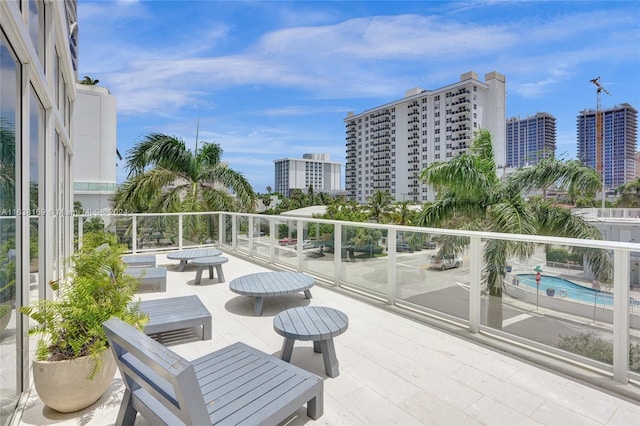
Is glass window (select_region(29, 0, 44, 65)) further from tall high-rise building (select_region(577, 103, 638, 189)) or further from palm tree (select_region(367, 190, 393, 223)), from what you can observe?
tall high-rise building (select_region(577, 103, 638, 189))

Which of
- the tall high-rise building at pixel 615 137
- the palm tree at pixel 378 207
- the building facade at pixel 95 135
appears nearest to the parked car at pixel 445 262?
the building facade at pixel 95 135

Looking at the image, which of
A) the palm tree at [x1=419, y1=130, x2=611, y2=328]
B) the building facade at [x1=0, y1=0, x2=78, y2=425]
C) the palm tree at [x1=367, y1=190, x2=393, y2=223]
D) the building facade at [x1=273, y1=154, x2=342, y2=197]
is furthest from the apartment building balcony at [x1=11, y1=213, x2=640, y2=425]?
the building facade at [x1=273, y1=154, x2=342, y2=197]

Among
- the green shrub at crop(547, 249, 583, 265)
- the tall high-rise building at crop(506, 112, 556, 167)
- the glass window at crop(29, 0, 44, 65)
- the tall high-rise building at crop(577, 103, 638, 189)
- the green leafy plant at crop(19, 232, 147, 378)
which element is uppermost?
the tall high-rise building at crop(506, 112, 556, 167)

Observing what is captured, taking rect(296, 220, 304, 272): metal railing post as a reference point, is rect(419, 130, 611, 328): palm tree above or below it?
above

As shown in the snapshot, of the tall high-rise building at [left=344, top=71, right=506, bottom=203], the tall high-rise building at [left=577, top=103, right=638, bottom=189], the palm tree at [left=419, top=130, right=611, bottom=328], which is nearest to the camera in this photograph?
the palm tree at [left=419, top=130, right=611, bottom=328]

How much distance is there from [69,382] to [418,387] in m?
2.60

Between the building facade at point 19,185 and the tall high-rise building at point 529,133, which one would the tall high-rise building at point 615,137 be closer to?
the tall high-rise building at point 529,133

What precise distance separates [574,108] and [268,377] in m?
69.0

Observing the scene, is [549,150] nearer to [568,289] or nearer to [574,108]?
[568,289]

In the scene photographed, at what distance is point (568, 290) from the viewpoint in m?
3.20

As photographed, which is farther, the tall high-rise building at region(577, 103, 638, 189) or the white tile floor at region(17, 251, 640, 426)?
the tall high-rise building at region(577, 103, 638, 189)

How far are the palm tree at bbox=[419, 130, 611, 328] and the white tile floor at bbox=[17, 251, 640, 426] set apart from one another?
4.41 meters

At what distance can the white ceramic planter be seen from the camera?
218cm

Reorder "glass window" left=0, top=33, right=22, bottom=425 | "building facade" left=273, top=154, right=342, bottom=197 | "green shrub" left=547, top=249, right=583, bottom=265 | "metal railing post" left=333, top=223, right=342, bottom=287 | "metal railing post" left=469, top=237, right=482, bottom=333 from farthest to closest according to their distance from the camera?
"building facade" left=273, top=154, right=342, bottom=197 < "metal railing post" left=333, top=223, right=342, bottom=287 < "metal railing post" left=469, top=237, right=482, bottom=333 < "green shrub" left=547, top=249, right=583, bottom=265 < "glass window" left=0, top=33, right=22, bottom=425
